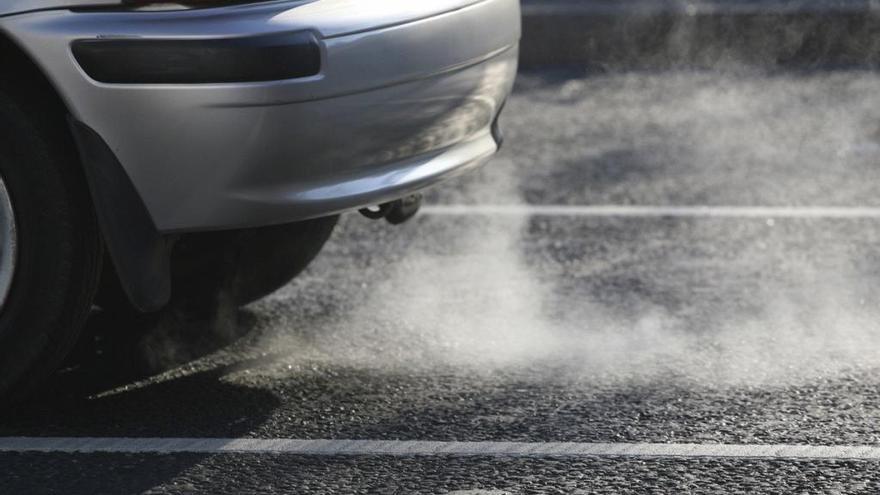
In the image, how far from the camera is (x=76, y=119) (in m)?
3.73

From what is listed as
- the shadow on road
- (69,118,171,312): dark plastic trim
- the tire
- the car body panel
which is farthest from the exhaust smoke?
the car body panel

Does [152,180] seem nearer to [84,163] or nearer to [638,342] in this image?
[84,163]

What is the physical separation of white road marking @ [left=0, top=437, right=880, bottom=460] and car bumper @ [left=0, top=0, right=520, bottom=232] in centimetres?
53

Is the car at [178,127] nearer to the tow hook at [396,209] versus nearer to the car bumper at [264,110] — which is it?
the car bumper at [264,110]

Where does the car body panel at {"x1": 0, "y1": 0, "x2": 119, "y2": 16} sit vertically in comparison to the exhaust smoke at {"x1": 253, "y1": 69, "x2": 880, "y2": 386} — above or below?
above

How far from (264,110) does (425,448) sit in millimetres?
877

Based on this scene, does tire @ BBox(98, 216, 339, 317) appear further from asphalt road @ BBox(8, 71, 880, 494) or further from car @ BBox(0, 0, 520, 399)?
car @ BBox(0, 0, 520, 399)

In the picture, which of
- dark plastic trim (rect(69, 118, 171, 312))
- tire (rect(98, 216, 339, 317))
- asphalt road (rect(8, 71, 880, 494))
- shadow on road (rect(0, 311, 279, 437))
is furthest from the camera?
tire (rect(98, 216, 339, 317))

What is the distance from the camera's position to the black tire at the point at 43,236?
3828 millimetres

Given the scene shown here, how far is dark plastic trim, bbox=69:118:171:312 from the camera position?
3.73 m

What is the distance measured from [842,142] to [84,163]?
14.9 feet

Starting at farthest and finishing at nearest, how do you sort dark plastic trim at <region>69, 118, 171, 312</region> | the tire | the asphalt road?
1. the tire
2. dark plastic trim at <region>69, 118, 171, 312</region>
3. the asphalt road

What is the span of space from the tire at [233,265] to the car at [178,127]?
405 mm

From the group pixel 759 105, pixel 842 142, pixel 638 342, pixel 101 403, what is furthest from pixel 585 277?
pixel 759 105
